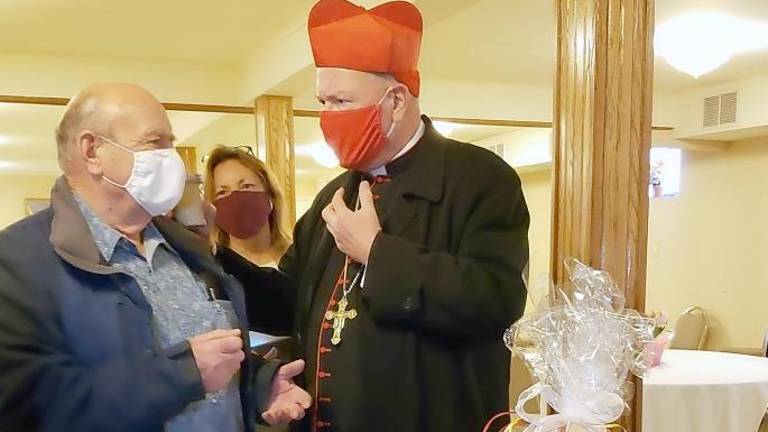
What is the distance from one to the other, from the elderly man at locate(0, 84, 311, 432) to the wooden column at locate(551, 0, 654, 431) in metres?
0.60

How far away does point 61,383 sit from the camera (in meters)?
0.92

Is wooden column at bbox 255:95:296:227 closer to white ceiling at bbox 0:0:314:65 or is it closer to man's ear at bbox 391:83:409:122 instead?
white ceiling at bbox 0:0:314:65

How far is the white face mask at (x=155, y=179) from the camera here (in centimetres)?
106

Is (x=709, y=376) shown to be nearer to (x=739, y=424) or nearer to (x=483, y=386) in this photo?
(x=739, y=424)

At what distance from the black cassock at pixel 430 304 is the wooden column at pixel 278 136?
9.85 feet

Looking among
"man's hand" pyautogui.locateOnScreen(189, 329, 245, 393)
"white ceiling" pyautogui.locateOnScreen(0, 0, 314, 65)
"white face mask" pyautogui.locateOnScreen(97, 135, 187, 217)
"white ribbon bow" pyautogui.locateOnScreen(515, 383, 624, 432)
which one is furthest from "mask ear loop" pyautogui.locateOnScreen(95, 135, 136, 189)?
"white ceiling" pyautogui.locateOnScreen(0, 0, 314, 65)

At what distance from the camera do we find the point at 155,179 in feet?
3.53

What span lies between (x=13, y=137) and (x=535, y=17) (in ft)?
17.7

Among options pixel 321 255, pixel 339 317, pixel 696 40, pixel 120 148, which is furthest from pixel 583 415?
pixel 696 40

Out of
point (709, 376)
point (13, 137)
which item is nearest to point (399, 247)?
point (709, 376)

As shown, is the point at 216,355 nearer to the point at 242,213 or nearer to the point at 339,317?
the point at 339,317

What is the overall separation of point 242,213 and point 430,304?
0.75m

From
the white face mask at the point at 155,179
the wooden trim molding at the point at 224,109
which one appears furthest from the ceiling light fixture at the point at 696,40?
the white face mask at the point at 155,179

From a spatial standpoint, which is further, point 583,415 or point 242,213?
point 242,213
